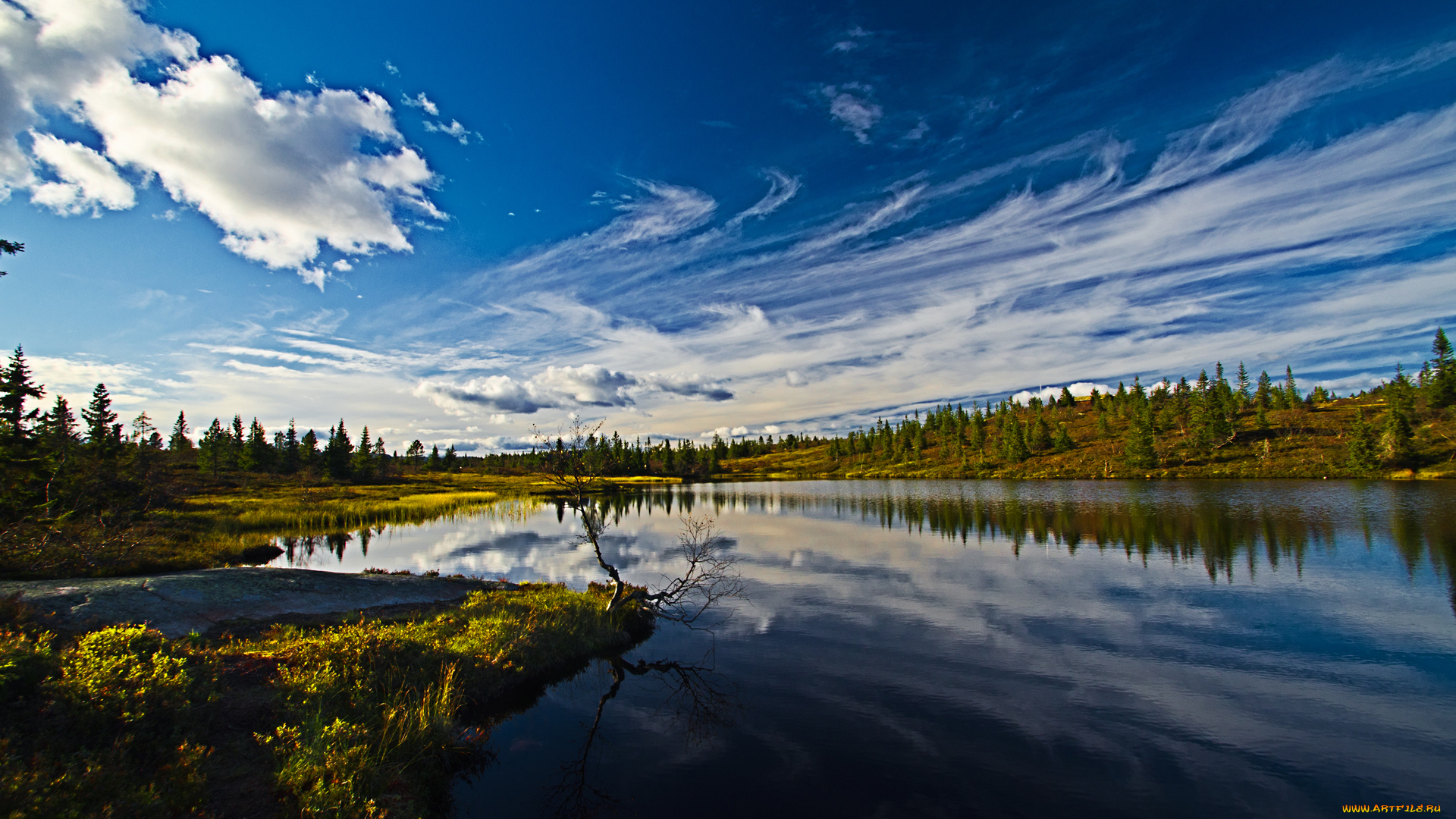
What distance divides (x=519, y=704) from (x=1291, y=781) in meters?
19.9

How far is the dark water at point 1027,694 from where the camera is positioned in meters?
12.3

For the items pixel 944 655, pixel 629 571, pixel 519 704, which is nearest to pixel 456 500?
pixel 629 571

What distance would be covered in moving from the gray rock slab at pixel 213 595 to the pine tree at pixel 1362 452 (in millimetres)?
135697

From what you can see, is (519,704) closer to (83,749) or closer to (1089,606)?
(83,749)

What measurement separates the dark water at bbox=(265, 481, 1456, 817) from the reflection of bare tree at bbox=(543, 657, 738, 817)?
3.2 inches

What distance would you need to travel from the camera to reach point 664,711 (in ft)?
54.8

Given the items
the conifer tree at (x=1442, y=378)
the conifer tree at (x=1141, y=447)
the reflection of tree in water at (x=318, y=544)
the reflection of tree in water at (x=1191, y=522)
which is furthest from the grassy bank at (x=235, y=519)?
the conifer tree at (x=1442, y=378)

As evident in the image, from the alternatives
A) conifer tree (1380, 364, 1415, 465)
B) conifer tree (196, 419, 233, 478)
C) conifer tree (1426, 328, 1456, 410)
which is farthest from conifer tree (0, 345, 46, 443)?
conifer tree (1426, 328, 1456, 410)

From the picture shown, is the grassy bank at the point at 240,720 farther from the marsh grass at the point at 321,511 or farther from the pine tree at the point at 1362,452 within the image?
the pine tree at the point at 1362,452

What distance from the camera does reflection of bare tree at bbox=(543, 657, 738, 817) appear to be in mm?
12320

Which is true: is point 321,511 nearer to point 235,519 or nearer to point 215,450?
point 235,519

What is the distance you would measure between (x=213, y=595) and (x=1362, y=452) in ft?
483

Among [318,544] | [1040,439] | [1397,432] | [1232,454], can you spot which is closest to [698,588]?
[318,544]

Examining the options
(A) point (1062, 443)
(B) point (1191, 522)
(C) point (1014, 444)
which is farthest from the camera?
(C) point (1014, 444)
